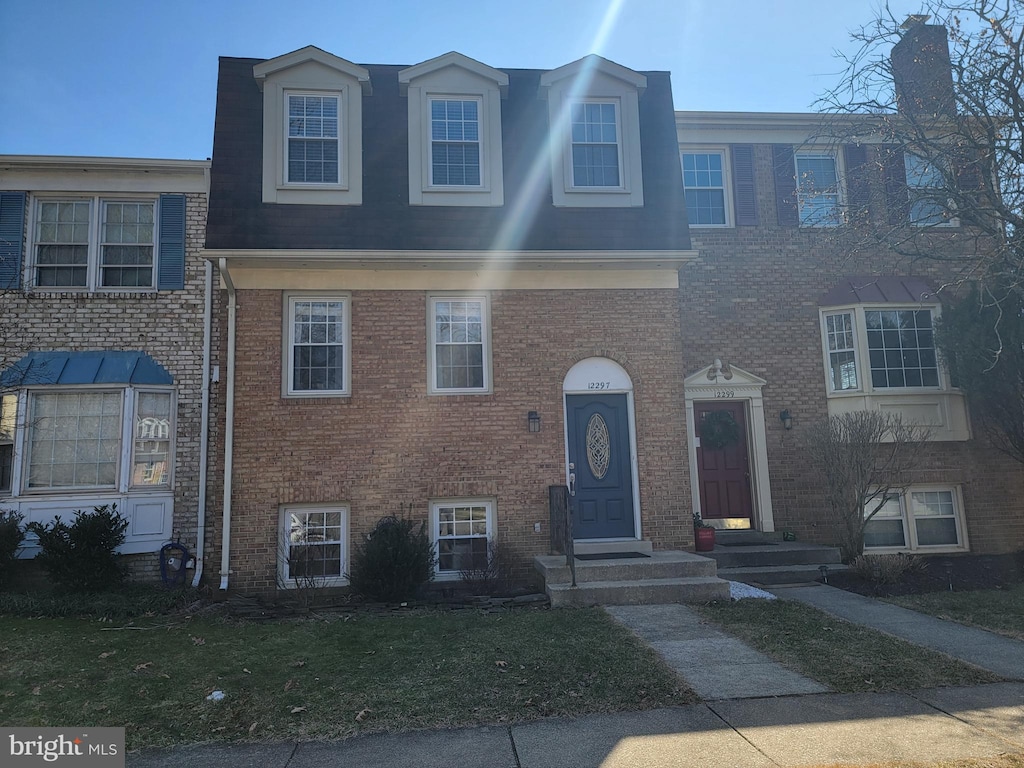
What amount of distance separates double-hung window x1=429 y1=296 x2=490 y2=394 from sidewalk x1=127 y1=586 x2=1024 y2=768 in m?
5.53

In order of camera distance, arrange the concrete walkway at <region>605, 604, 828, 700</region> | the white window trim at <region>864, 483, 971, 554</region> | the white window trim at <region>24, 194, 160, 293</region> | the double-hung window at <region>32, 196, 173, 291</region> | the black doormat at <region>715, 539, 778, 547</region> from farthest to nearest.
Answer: the white window trim at <region>864, 483, 971, 554</region>, the double-hung window at <region>32, 196, 173, 291</region>, the white window trim at <region>24, 194, 160, 293</region>, the black doormat at <region>715, 539, 778, 547</region>, the concrete walkway at <region>605, 604, 828, 700</region>

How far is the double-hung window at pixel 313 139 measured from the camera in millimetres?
10266

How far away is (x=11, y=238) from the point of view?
36.3 feet

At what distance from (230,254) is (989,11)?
10.8 meters

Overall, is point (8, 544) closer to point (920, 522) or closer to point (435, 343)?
point (435, 343)

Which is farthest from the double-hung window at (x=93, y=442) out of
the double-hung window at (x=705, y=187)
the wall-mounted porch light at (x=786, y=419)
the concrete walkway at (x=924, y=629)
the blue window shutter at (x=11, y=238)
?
the wall-mounted porch light at (x=786, y=419)

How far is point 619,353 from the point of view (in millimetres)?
10234

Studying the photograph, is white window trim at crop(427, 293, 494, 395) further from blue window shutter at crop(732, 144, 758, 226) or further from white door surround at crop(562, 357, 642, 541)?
blue window shutter at crop(732, 144, 758, 226)

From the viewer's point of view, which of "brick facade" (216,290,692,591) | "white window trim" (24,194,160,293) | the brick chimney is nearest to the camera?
the brick chimney

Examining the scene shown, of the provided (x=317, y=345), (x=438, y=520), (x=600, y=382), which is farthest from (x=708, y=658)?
(x=317, y=345)

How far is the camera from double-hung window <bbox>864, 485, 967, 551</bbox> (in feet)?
38.6

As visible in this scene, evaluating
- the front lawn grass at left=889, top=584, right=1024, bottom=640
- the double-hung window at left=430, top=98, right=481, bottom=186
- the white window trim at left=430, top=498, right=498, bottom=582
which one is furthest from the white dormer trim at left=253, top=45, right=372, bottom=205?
the front lawn grass at left=889, top=584, right=1024, bottom=640

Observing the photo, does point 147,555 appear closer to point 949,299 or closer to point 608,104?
point 608,104

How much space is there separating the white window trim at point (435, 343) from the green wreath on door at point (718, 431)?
13.3ft
